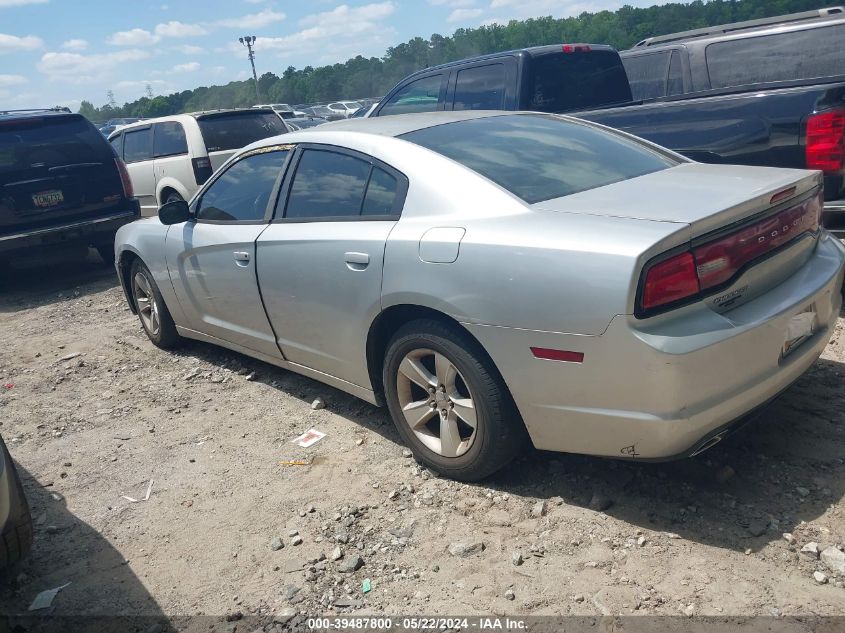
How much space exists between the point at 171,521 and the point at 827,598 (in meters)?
2.66

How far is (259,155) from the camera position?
4.53 metres

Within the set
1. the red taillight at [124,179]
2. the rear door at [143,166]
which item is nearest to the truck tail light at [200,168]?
the rear door at [143,166]

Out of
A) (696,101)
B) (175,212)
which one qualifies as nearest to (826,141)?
(696,101)

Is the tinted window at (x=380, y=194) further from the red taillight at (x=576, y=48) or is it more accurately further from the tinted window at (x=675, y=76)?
the tinted window at (x=675, y=76)

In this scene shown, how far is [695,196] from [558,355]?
0.88m

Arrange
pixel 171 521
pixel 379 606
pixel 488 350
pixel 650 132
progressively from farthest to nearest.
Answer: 1. pixel 650 132
2. pixel 171 521
3. pixel 488 350
4. pixel 379 606

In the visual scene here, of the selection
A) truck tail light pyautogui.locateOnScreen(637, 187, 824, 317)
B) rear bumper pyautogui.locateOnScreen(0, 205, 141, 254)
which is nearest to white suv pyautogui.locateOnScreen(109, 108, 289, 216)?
rear bumper pyautogui.locateOnScreen(0, 205, 141, 254)

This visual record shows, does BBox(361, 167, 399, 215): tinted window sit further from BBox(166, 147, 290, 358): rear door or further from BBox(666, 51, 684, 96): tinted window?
BBox(666, 51, 684, 96): tinted window

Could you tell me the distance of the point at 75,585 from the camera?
9.94ft

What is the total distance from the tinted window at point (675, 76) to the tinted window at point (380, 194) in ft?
17.7

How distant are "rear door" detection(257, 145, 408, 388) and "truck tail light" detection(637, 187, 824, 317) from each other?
127 cm

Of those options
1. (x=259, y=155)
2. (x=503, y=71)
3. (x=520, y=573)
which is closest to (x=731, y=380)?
(x=520, y=573)

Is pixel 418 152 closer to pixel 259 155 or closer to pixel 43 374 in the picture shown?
pixel 259 155

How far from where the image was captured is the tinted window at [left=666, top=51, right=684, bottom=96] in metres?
7.86
